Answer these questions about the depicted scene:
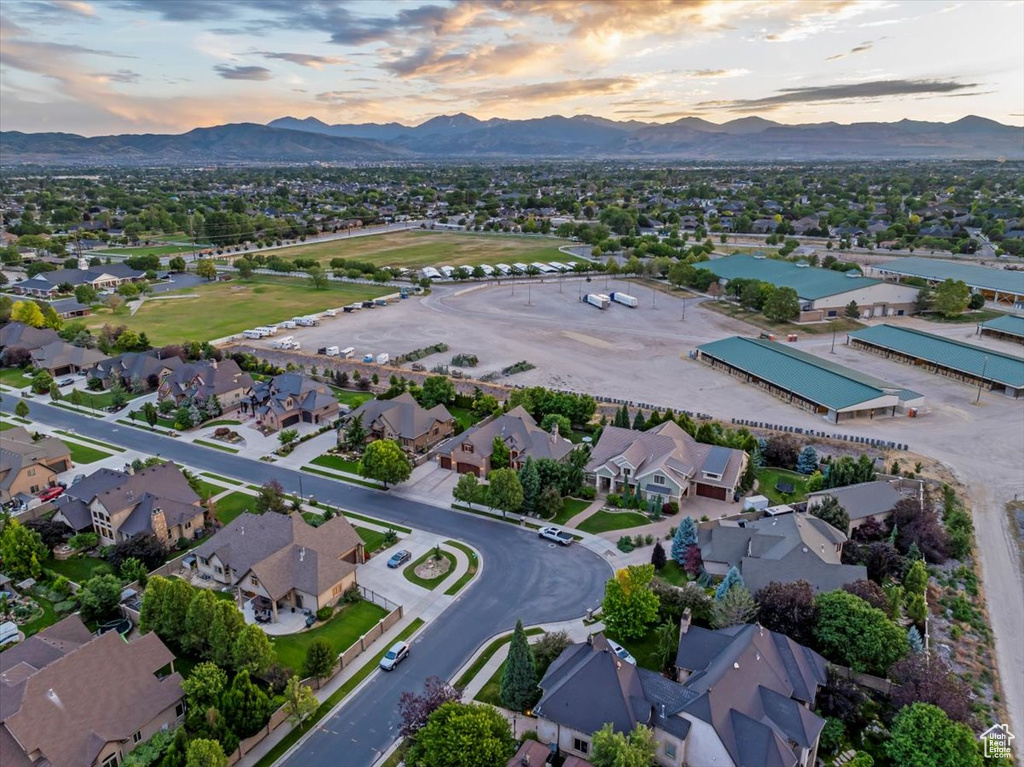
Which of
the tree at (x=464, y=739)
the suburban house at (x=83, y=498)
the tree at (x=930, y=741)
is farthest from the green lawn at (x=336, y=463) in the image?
the tree at (x=930, y=741)

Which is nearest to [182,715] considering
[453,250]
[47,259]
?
[453,250]

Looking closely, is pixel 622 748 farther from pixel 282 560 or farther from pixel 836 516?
pixel 836 516

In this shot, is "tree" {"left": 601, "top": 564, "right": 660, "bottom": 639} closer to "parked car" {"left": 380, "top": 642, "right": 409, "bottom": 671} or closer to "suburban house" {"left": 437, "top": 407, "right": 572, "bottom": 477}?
"parked car" {"left": 380, "top": 642, "right": 409, "bottom": 671}

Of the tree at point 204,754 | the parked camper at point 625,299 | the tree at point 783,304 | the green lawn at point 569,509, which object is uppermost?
the tree at point 783,304

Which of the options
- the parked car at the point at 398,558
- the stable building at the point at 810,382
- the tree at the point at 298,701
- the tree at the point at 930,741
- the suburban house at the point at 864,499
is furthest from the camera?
the stable building at the point at 810,382

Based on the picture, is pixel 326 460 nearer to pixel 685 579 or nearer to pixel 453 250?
pixel 685 579

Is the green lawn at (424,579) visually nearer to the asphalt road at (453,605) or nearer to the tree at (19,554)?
the asphalt road at (453,605)

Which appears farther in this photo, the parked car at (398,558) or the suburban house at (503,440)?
the suburban house at (503,440)
